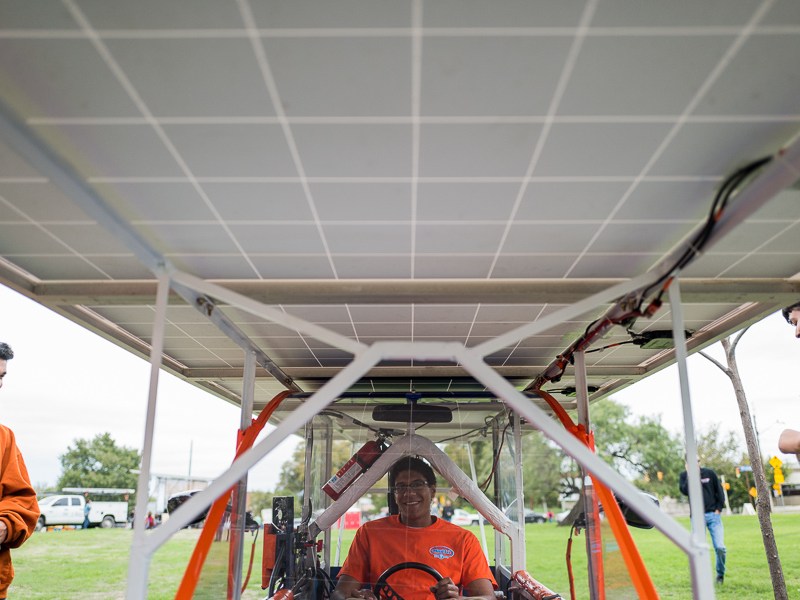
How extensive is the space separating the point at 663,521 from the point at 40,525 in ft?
97.7

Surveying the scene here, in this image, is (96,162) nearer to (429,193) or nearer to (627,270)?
(429,193)

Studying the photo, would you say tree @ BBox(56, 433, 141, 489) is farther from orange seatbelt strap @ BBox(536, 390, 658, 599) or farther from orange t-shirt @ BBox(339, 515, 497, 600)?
orange seatbelt strap @ BBox(536, 390, 658, 599)

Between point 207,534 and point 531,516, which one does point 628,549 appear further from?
point 207,534

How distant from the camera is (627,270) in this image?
438 centimetres

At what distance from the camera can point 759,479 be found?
28.2ft

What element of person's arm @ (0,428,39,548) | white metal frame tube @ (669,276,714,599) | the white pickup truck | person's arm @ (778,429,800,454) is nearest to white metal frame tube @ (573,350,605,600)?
white metal frame tube @ (669,276,714,599)

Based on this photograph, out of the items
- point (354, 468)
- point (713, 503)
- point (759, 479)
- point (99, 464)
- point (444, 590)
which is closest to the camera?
point (444, 590)

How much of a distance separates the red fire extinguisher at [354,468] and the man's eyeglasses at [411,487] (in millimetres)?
330

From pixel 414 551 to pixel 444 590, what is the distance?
0.46m

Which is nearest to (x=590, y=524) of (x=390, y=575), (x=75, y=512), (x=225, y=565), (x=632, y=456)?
(x=390, y=575)

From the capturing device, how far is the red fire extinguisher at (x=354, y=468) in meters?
5.62

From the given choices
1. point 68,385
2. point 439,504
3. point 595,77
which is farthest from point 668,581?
point 68,385

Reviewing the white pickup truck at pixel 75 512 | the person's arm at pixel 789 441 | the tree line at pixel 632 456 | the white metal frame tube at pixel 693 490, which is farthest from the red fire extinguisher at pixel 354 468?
the white pickup truck at pixel 75 512

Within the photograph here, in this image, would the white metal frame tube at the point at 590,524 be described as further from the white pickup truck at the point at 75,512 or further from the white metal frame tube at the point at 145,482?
the white pickup truck at the point at 75,512
